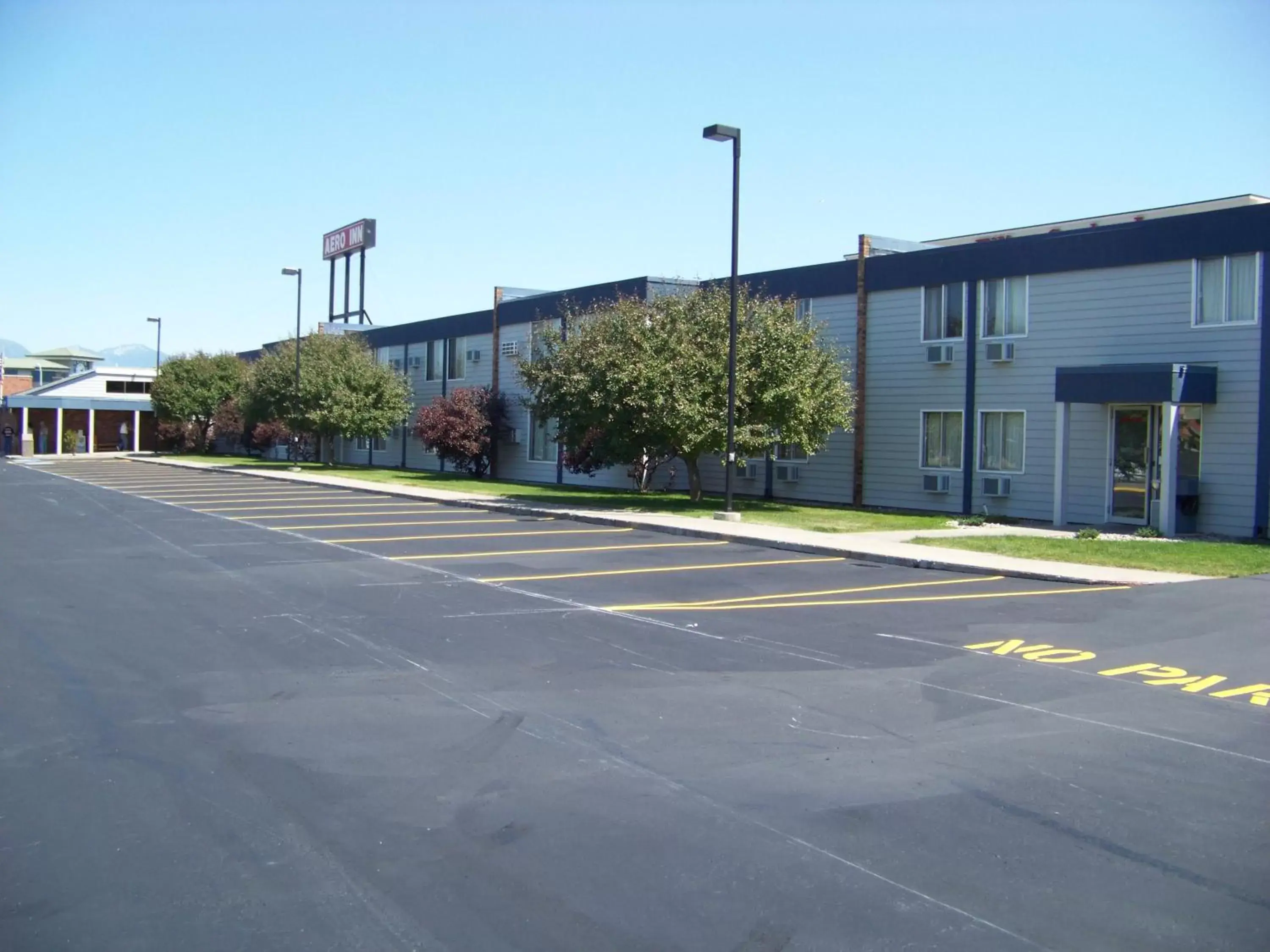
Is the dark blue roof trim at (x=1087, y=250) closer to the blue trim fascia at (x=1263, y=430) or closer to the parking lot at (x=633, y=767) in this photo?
the blue trim fascia at (x=1263, y=430)

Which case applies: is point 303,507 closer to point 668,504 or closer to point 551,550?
point 668,504

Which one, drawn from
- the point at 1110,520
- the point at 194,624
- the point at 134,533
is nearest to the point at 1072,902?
the point at 194,624

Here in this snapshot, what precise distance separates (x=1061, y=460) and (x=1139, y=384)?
2349 mm

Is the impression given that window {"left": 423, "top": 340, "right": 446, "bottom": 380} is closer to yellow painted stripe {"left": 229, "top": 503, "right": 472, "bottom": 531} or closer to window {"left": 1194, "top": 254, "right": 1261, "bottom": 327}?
yellow painted stripe {"left": 229, "top": 503, "right": 472, "bottom": 531}

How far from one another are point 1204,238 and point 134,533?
67.0ft

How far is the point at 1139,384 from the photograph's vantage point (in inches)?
845

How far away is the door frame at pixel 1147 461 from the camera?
22.5 meters

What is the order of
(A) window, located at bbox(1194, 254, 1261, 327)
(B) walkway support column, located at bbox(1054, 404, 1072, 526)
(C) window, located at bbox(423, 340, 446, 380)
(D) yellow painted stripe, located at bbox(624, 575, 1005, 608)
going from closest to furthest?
1. (D) yellow painted stripe, located at bbox(624, 575, 1005, 608)
2. (A) window, located at bbox(1194, 254, 1261, 327)
3. (B) walkway support column, located at bbox(1054, 404, 1072, 526)
4. (C) window, located at bbox(423, 340, 446, 380)

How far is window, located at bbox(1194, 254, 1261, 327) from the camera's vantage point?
21.1 m

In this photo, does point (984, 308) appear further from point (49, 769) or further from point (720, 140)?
point (49, 769)

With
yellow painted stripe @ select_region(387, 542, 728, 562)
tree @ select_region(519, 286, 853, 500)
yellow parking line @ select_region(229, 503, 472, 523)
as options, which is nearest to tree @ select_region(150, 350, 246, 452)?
yellow parking line @ select_region(229, 503, 472, 523)

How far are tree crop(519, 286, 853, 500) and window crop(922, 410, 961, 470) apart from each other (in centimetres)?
196

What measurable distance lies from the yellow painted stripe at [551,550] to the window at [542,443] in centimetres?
1926

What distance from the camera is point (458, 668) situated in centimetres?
941
